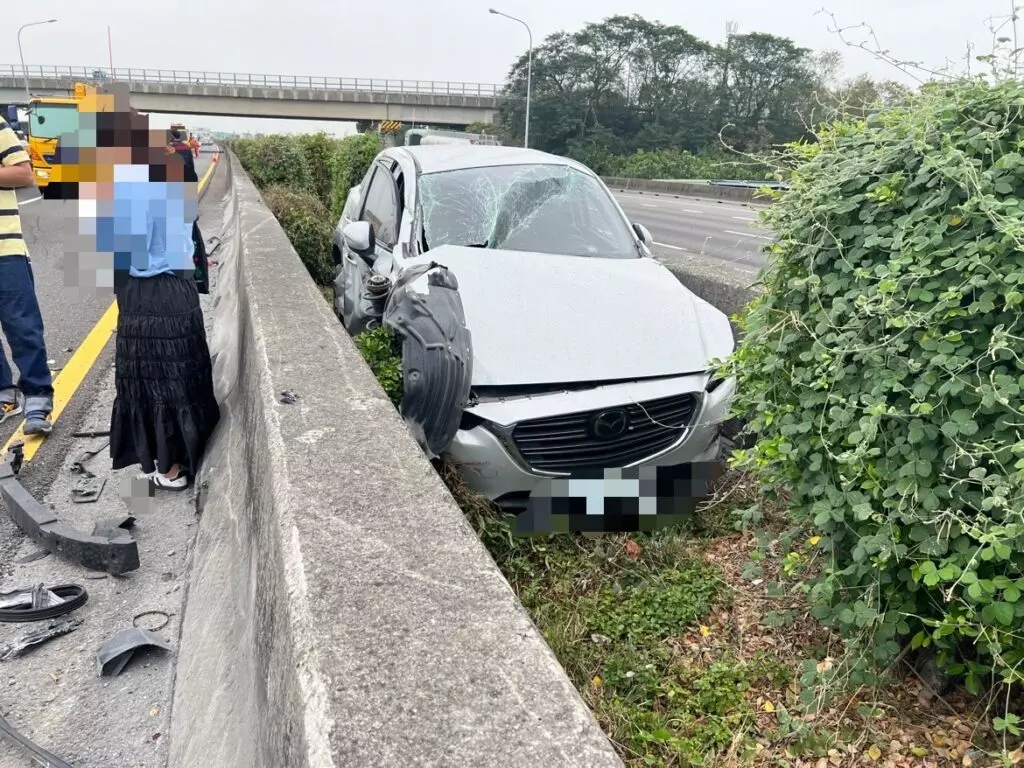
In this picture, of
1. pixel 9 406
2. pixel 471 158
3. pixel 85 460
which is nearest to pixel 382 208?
pixel 471 158

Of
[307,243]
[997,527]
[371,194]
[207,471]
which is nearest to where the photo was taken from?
[997,527]

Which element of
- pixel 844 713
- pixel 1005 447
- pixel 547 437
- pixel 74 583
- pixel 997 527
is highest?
pixel 1005 447

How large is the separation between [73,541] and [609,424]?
235 centimetres

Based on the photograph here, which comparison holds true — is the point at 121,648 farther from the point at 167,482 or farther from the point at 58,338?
the point at 58,338

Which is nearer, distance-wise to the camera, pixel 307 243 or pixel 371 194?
pixel 371 194

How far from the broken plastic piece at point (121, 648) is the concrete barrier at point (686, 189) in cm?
2538

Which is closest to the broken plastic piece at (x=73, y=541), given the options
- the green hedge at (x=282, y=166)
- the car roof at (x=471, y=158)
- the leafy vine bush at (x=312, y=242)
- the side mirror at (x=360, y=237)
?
the side mirror at (x=360, y=237)

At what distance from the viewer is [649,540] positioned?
3490 millimetres

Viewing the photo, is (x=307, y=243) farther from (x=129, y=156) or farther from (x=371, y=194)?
(x=129, y=156)

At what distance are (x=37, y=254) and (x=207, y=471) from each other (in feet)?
28.6

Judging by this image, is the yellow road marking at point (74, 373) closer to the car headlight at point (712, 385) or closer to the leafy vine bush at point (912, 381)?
the car headlight at point (712, 385)

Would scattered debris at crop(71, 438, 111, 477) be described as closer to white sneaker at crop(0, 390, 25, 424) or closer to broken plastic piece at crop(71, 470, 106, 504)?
broken plastic piece at crop(71, 470, 106, 504)

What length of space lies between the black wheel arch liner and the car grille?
313 millimetres

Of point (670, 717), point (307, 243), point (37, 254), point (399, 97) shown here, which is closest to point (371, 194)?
point (307, 243)
